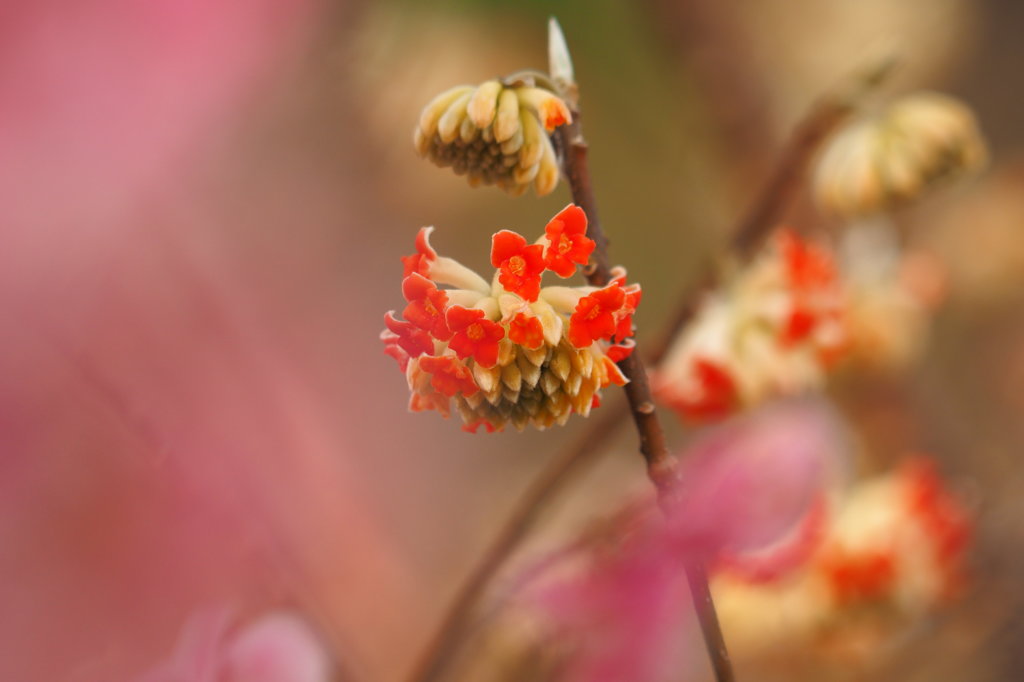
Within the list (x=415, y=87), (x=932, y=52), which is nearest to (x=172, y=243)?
(x=415, y=87)

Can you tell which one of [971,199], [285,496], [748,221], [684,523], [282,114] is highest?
[971,199]

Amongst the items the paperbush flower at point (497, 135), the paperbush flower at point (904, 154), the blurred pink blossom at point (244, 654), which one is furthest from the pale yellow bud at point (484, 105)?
the paperbush flower at point (904, 154)

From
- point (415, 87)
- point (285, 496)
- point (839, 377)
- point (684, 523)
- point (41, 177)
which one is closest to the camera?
point (684, 523)

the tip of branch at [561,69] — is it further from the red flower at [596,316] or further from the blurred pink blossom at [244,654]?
the blurred pink blossom at [244,654]

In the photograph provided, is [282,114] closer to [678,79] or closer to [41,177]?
[41,177]

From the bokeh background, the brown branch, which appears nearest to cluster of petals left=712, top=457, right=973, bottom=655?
the bokeh background

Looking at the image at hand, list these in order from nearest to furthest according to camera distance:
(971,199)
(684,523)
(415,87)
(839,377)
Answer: (684,523) → (415,87) → (839,377) → (971,199)

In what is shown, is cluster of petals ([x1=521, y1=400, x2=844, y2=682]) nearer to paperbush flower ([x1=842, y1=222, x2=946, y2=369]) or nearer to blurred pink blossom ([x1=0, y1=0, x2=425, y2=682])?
blurred pink blossom ([x1=0, y1=0, x2=425, y2=682])
